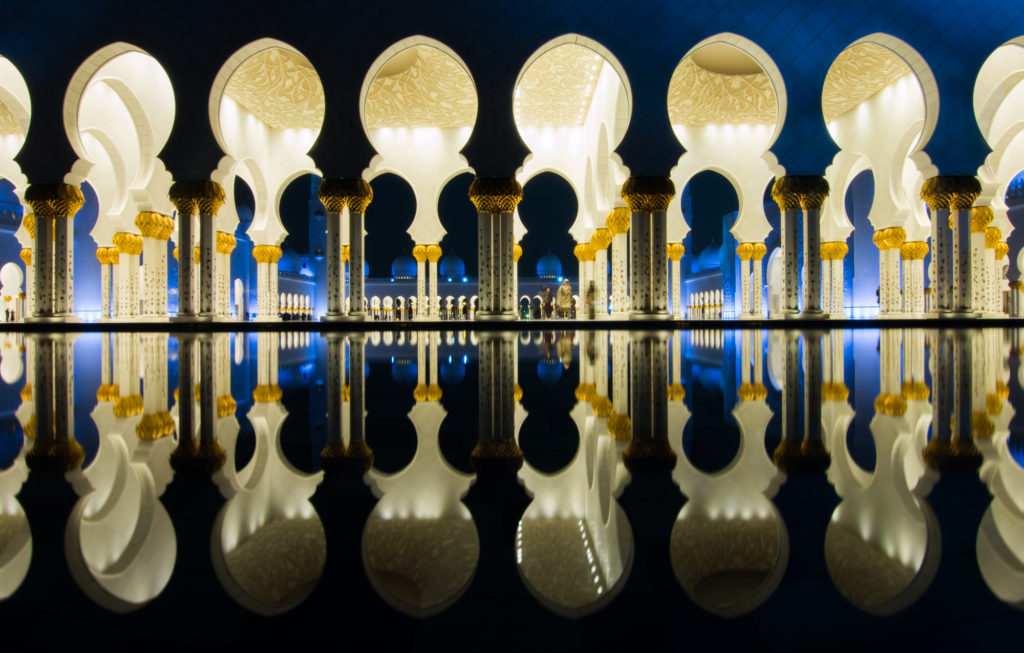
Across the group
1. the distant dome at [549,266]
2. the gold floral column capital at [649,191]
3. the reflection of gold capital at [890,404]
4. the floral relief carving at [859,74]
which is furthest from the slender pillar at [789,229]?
the distant dome at [549,266]

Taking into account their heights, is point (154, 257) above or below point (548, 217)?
below

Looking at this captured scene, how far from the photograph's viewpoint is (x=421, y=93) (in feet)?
35.1

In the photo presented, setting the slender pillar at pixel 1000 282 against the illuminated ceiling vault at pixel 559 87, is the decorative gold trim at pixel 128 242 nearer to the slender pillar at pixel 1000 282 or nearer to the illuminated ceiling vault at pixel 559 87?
the illuminated ceiling vault at pixel 559 87

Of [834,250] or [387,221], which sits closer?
[834,250]

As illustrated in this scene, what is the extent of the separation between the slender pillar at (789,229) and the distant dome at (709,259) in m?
10.3

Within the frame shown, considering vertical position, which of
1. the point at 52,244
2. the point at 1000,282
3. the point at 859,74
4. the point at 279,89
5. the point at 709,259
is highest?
the point at 279,89

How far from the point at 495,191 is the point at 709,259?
13.1 meters

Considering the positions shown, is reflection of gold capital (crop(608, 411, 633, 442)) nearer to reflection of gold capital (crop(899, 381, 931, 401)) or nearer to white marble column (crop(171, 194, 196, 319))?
reflection of gold capital (crop(899, 381, 931, 401))

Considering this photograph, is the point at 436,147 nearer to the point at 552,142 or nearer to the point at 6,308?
the point at 552,142

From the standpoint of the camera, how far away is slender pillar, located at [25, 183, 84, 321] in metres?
7.70

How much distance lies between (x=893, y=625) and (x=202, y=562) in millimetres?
610

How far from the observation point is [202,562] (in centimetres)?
57

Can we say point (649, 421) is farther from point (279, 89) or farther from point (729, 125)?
point (729, 125)

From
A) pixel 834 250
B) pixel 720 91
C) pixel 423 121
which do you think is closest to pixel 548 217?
pixel 423 121
